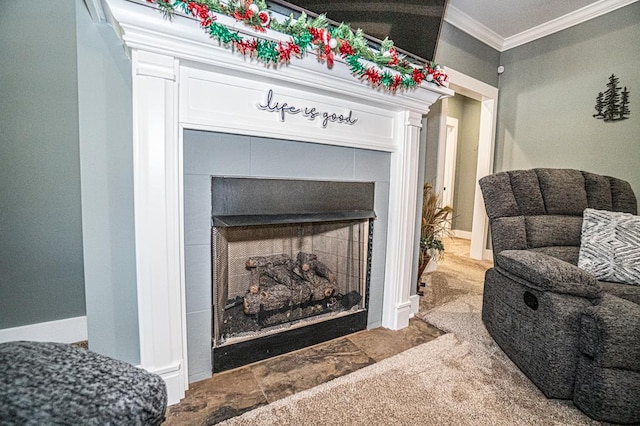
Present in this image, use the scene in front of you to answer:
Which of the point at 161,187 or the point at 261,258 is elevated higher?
the point at 161,187

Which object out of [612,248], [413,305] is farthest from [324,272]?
[612,248]

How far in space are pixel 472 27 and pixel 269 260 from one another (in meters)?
3.33

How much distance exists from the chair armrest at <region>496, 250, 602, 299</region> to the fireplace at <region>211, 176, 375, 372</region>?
0.87 metres

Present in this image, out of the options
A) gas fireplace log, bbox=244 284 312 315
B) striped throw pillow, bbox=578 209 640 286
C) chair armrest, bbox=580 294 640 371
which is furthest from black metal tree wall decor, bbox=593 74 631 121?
gas fireplace log, bbox=244 284 312 315

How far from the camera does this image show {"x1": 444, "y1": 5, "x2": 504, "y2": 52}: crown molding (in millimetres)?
2891

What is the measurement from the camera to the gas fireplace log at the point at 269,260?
1.68 m

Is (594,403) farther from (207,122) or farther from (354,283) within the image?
(207,122)

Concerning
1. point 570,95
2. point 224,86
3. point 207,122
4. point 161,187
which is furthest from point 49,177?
point 570,95

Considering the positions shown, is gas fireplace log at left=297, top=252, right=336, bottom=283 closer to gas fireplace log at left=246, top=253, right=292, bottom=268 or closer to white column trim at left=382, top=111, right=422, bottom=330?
gas fireplace log at left=246, top=253, right=292, bottom=268

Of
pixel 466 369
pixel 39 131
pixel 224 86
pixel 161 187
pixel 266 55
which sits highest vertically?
pixel 266 55

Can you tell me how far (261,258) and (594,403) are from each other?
168cm

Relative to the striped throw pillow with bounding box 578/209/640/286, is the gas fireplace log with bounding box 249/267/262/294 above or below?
below

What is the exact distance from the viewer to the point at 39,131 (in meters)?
1.60

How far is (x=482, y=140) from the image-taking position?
3.71 meters
